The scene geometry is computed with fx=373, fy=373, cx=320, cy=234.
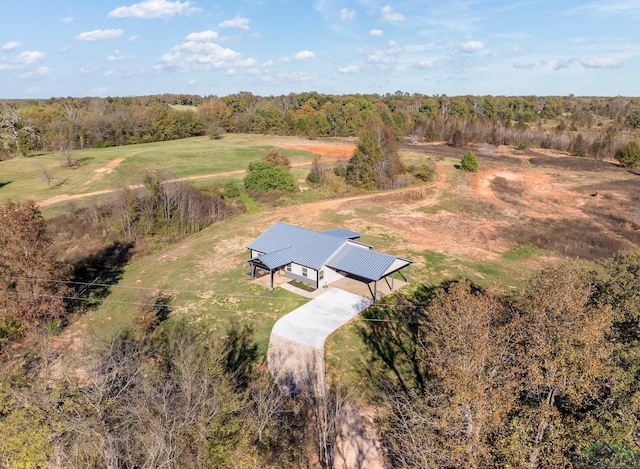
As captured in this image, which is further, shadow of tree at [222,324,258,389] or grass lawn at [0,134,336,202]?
grass lawn at [0,134,336,202]

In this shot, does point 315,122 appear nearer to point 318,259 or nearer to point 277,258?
point 277,258

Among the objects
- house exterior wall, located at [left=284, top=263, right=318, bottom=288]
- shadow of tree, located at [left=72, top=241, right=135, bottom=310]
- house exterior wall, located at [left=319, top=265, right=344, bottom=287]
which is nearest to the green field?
shadow of tree, located at [left=72, top=241, right=135, bottom=310]

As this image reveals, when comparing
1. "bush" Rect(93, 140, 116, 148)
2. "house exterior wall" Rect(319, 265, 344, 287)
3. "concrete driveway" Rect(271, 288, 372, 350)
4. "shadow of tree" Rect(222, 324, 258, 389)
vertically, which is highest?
"bush" Rect(93, 140, 116, 148)

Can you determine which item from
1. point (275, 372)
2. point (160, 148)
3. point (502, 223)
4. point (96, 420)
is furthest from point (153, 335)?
point (160, 148)

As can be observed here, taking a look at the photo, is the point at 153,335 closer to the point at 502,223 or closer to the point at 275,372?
the point at 275,372

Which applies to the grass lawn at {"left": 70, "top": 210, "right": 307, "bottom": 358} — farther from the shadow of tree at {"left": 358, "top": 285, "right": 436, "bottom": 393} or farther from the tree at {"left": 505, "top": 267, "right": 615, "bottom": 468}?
the tree at {"left": 505, "top": 267, "right": 615, "bottom": 468}

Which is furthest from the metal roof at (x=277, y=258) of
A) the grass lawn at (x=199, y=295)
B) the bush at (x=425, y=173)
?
the bush at (x=425, y=173)

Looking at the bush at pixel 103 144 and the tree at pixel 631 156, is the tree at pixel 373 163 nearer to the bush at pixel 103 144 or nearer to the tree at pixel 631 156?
the tree at pixel 631 156
